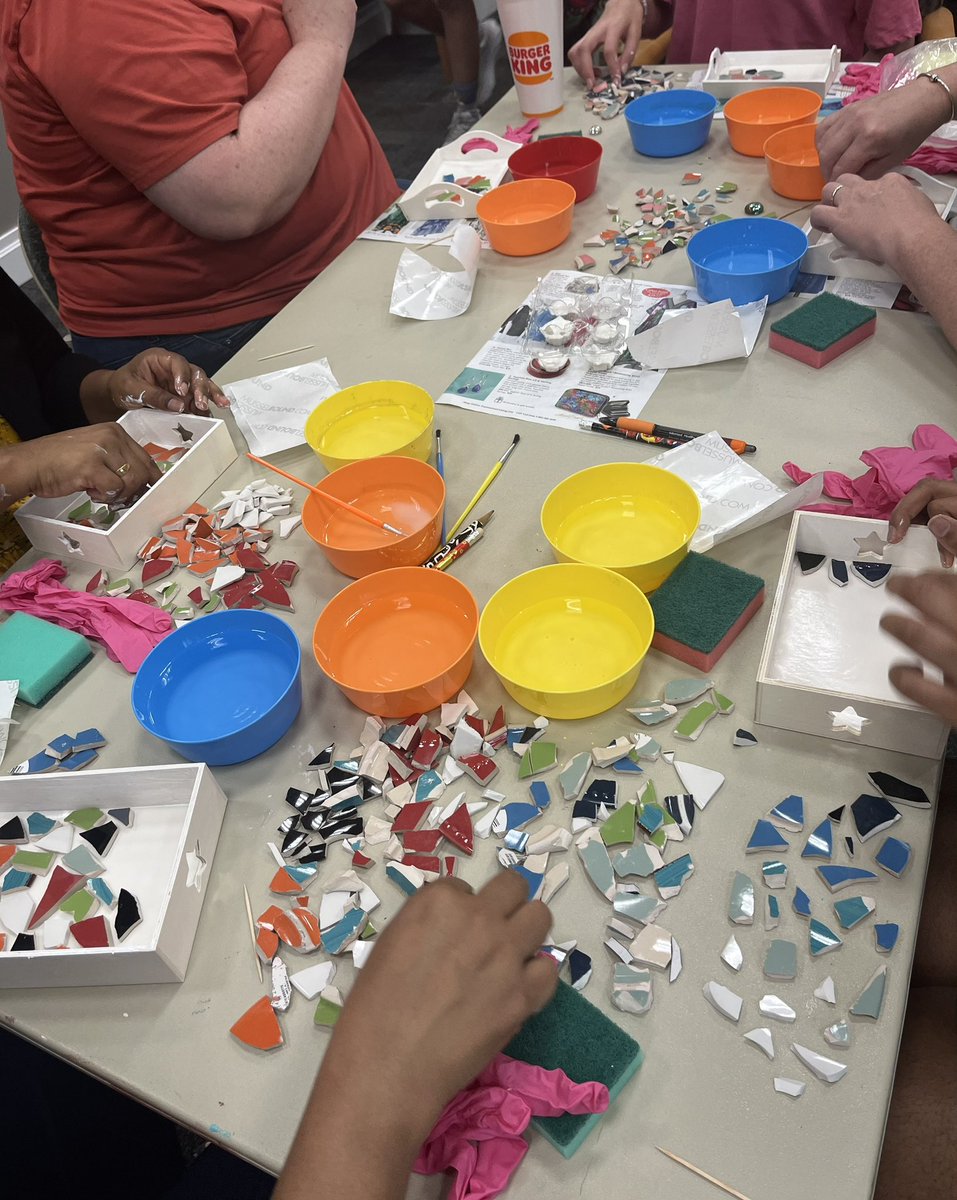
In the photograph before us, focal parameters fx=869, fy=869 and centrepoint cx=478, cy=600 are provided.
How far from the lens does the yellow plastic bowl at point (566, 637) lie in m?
0.86

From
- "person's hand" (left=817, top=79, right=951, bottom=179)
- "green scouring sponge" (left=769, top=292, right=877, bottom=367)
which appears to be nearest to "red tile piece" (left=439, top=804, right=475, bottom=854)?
"green scouring sponge" (left=769, top=292, right=877, bottom=367)

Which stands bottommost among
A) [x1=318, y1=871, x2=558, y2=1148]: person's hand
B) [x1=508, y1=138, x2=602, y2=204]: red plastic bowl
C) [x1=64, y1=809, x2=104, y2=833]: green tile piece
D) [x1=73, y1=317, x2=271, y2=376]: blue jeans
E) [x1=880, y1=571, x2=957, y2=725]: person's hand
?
[x1=73, y1=317, x2=271, y2=376]: blue jeans

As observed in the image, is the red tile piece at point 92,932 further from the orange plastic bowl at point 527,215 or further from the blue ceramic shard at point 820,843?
the orange plastic bowl at point 527,215

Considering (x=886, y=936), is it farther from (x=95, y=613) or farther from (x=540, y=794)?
(x=95, y=613)

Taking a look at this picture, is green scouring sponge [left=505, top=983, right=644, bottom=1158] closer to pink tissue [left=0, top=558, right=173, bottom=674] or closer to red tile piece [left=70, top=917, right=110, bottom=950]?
red tile piece [left=70, top=917, right=110, bottom=950]

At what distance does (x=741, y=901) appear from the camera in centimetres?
71

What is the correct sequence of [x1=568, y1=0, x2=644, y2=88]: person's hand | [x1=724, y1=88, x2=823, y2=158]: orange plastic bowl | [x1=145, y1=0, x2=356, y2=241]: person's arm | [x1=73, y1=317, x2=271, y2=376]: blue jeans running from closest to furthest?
[x1=145, y1=0, x2=356, y2=241]: person's arm
[x1=724, y1=88, x2=823, y2=158]: orange plastic bowl
[x1=73, y1=317, x2=271, y2=376]: blue jeans
[x1=568, y1=0, x2=644, y2=88]: person's hand

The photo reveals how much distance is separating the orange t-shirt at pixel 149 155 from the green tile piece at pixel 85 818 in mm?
1069

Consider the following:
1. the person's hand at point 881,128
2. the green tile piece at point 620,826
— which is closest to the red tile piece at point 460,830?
the green tile piece at point 620,826

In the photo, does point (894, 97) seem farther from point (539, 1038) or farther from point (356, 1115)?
point (356, 1115)

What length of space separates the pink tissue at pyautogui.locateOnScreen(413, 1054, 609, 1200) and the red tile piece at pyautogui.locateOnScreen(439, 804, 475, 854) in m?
0.18

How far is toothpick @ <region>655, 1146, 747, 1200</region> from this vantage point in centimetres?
58

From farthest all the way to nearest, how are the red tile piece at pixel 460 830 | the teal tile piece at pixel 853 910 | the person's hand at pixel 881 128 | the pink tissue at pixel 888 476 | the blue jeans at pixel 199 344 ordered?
1. the blue jeans at pixel 199 344
2. the person's hand at pixel 881 128
3. the pink tissue at pixel 888 476
4. the red tile piece at pixel 460 830
5. the teal tile piece at pixel 853 910

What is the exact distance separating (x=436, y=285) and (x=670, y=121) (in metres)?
0.66
